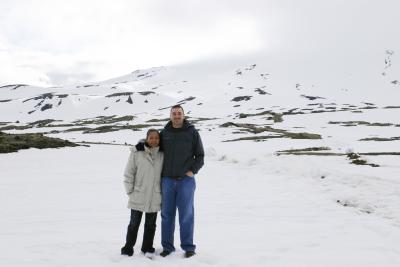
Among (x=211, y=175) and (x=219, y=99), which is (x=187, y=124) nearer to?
(x=211, y=175)

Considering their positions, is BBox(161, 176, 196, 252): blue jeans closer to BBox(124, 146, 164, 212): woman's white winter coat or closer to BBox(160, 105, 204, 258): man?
BBox(160, 105, 204, 258): man

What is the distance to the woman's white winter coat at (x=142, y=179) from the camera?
820 centimetres

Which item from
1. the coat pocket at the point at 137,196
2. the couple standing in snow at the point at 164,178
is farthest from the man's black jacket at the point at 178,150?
the coat pocket at the point at 137,196

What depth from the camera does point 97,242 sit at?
9.30 meters

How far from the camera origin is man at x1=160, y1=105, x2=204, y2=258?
324 inches

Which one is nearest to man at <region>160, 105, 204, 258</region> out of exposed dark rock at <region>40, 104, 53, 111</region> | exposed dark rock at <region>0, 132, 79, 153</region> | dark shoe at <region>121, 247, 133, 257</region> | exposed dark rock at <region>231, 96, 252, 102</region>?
dark shoe at <region>121, 247, 133, 257</region>

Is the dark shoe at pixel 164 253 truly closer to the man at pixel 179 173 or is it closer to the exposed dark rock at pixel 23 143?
the man at pixel 179 173

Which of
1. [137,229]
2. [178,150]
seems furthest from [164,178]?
[137,229]

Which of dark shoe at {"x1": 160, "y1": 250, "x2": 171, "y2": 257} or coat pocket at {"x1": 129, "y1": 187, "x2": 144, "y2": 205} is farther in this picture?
dark shoe at {"x1": 160, "y1": 250, "x2": 171, "y2": 257}

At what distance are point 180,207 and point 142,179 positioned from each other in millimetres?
952

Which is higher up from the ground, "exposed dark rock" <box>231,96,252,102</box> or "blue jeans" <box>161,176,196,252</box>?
"exposed dark rock" <box>231,96,252,102</box>

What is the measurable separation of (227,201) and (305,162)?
882 cm

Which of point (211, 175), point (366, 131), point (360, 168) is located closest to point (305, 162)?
point (360, 168)

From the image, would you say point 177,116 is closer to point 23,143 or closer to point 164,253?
point 164,253
